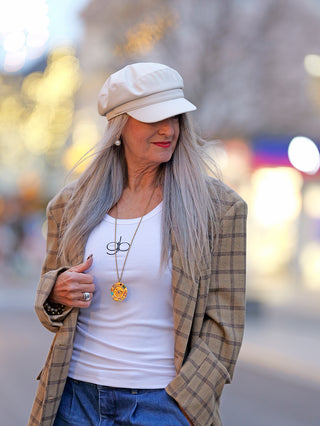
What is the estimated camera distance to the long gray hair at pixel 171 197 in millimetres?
2068

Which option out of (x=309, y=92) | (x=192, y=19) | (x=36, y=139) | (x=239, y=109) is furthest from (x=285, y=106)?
(x=36, y=139)

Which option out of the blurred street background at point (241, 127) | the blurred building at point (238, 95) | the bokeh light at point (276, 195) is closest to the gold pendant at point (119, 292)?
the blurred street background at point (241, 127)

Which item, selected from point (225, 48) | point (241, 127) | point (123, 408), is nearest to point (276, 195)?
point (241, 127)

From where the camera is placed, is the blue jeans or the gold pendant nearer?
the blue jeans

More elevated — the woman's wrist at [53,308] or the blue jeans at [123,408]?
the woman's wrist at [53,308]

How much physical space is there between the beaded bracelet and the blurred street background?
2.86 m

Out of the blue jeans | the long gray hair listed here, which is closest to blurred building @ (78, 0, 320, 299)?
the long gray hair

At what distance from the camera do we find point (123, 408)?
1.98 meters

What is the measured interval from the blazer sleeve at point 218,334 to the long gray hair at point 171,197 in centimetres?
6

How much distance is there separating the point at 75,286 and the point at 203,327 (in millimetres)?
450

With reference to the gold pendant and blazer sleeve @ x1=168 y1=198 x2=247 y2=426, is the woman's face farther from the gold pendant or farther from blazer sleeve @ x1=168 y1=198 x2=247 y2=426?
the gold pendant

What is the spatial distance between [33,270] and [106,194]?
17739 millimetres

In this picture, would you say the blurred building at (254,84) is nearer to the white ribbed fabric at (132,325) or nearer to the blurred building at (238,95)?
the blurred building at (238,95)

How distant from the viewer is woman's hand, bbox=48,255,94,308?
205 centimetres
